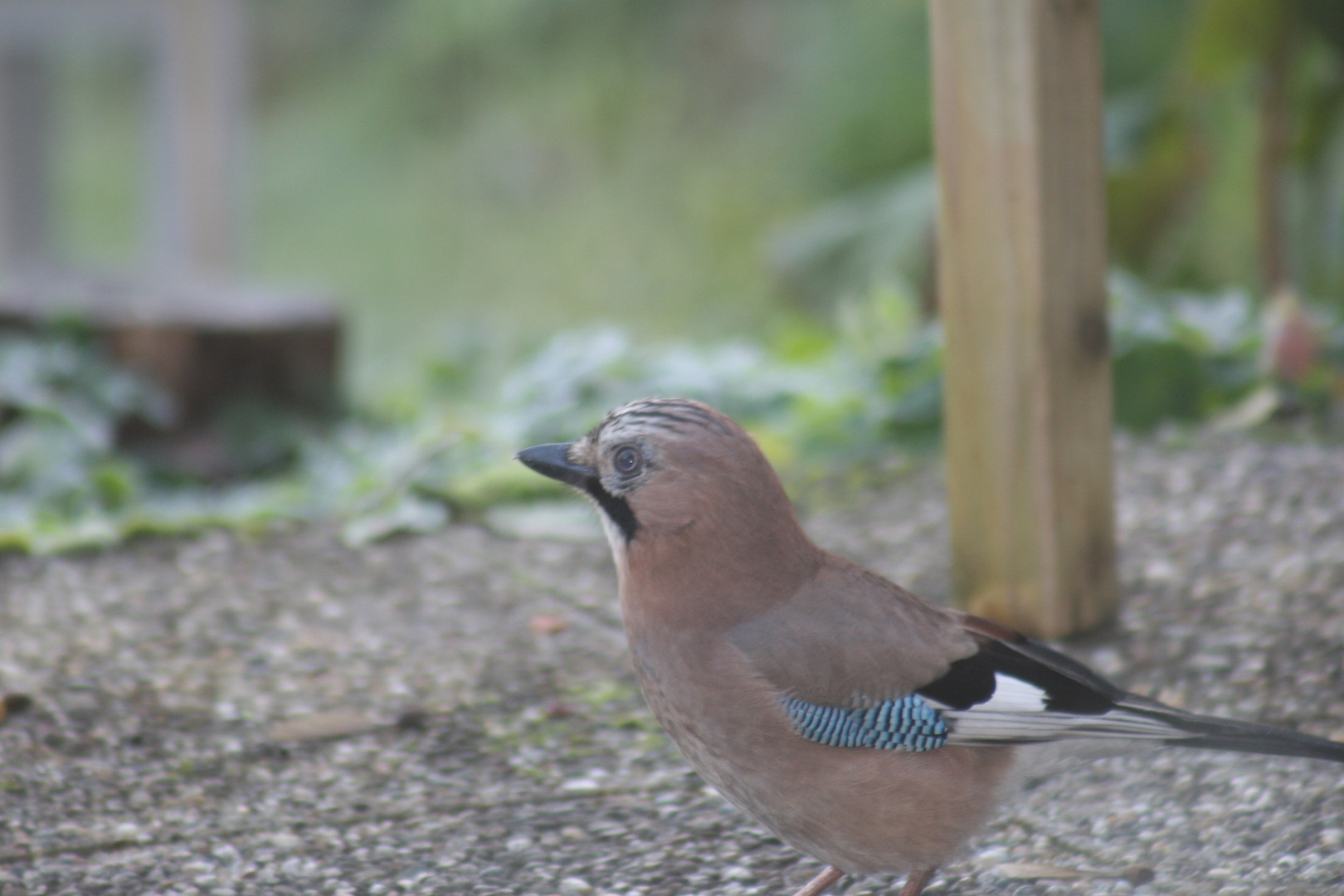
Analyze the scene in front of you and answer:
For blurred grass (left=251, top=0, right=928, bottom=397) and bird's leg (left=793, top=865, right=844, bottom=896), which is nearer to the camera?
bird's leg (left=793, top=865, right=844, bottom=896)

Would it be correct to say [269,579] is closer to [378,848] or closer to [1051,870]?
[378,848]

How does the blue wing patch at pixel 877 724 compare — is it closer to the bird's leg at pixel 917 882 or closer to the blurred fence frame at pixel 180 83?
the bird's leg at pixel 917 882

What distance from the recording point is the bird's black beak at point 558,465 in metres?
2.52

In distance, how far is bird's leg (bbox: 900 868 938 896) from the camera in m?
2.39

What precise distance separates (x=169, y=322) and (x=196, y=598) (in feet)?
5.89

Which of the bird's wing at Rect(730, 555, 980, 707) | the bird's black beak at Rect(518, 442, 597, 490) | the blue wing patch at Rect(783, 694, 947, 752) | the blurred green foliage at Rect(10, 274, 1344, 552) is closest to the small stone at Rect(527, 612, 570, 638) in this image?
the blurred green foliage at Rect(10, 274, 1344, 552)

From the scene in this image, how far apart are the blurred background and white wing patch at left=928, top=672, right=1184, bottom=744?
2.17 m

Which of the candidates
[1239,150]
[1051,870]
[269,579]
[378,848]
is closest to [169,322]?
[269,579]

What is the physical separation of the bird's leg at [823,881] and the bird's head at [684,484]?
0.50 m

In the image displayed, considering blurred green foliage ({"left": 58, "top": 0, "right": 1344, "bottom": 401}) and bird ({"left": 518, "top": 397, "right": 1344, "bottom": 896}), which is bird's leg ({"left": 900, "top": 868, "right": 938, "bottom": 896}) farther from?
blurred green foliage ({"left": 58, "top": 0, "right": 1344, "bottom": 401})

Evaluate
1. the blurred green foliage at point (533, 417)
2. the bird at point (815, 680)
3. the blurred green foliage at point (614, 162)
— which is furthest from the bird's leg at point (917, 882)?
the blurred green foliage at point (614, 162)

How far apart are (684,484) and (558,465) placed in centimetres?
22

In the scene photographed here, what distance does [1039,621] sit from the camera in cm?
325

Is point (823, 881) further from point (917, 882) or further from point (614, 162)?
point (614, 162)
